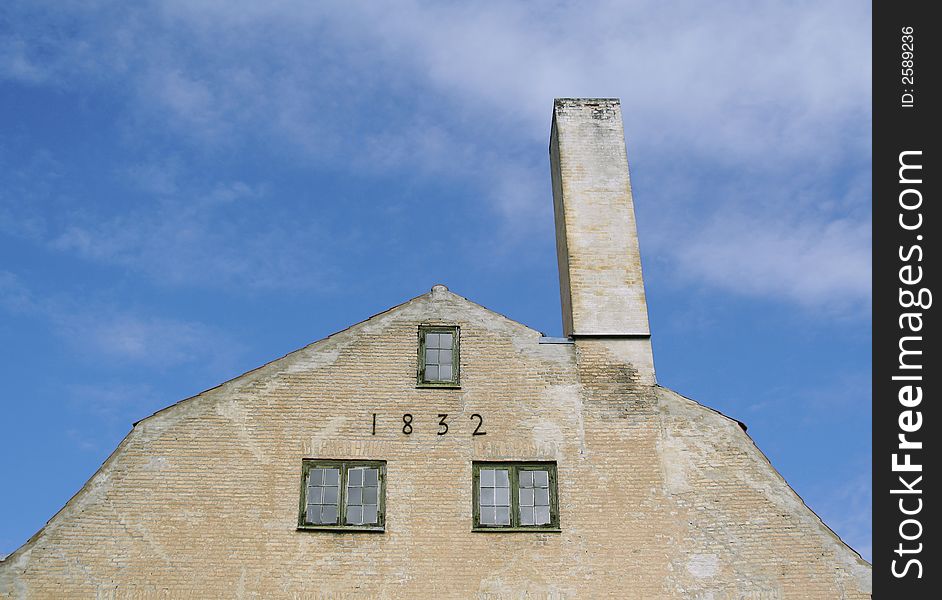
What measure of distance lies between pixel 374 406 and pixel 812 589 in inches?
302

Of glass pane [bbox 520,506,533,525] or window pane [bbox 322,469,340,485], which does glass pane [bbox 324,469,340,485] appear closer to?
window pane [bbox 322,469,340,485]

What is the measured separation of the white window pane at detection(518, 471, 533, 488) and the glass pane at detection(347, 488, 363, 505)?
265cm

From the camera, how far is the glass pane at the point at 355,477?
16641mm

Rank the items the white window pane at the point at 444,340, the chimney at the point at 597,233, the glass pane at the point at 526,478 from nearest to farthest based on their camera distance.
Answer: the glass pane at the point at 526,478 < the white window pane at the point at 444,340 < the chimney at the point at 597,233

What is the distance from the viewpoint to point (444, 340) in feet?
59.3

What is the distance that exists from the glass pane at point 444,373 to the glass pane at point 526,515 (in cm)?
266

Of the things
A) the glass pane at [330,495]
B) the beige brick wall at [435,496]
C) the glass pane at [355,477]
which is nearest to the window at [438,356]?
the beige brick wall at [435,496]

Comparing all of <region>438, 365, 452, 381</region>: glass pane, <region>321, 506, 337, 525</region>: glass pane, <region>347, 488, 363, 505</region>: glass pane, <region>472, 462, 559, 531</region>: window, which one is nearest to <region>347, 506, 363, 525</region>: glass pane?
<region>347, 488, 363, 505</region>: glass pane

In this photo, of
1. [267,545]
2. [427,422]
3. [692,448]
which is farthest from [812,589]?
[267,545]

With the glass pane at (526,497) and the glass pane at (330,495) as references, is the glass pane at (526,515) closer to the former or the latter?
the glass pane at (526,497)

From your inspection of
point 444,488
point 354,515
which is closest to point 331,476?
point 354,515

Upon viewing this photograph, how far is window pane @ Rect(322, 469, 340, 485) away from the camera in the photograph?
1664cm

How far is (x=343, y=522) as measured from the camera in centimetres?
1628
